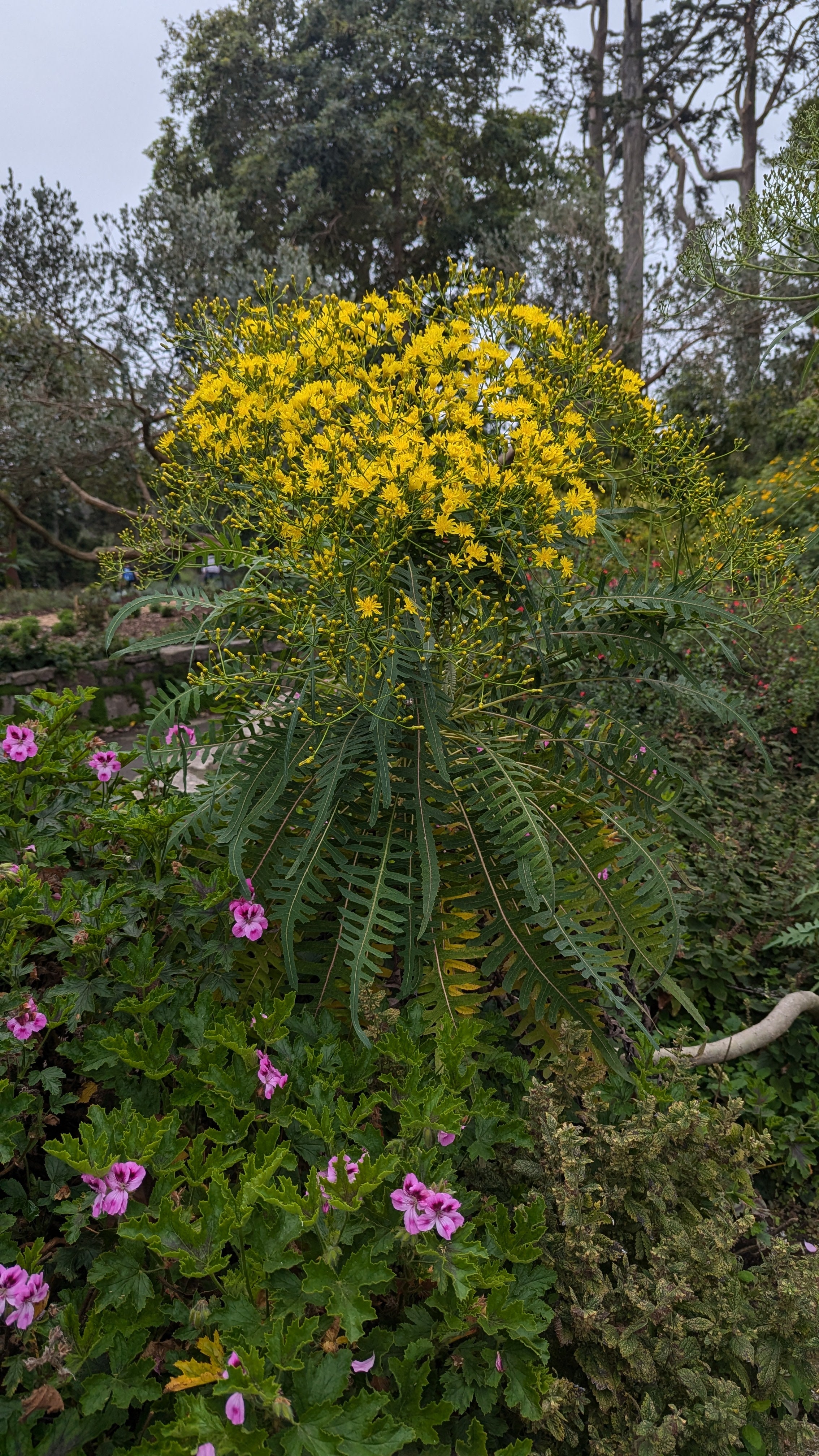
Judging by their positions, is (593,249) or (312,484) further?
(593,249)

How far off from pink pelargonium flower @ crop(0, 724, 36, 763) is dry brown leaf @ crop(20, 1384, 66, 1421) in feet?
3.80

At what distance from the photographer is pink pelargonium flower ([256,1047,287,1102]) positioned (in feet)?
3.98

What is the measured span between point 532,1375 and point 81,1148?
67 cm

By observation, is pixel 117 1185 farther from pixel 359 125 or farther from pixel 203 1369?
pixel 359 125

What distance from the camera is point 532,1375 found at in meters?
1.03

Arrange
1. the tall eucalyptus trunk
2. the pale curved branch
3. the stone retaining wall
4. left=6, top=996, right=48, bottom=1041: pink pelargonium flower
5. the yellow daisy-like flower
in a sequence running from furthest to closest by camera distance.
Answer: the tall eucalyptus trunk → the stone retaining wall → the pale curved branch → the yellow daisy-like flower → left=6, top=996, right=48, bottom=1041: pink pelargonium flower

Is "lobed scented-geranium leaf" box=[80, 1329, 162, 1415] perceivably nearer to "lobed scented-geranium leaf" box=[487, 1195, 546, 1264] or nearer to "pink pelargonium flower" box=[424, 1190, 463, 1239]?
"pink pelargonium flower" box=[424, 1190, 463, 1239]

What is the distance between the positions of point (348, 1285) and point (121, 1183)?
1.02 feet

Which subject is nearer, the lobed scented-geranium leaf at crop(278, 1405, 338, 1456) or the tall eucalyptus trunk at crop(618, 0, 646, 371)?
→ the lobed scented-geranium leaf at crop(278, 1405, 338, 1456)

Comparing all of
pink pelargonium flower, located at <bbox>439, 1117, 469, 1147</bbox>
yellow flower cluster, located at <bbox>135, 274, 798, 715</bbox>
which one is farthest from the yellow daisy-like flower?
pink pelargonium flower, located at <bbox>439, 1117, 469, 1147</bbox>

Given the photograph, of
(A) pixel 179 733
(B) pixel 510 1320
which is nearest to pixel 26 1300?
(B) pixel 510 1320

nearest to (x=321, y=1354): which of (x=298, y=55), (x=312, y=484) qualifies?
(x=312, y=484)

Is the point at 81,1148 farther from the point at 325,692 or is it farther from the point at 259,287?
the point at 259,287

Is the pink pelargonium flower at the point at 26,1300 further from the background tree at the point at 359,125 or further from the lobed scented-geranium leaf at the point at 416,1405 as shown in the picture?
the background tree at the point at 359,125
